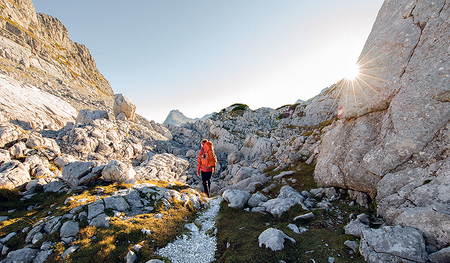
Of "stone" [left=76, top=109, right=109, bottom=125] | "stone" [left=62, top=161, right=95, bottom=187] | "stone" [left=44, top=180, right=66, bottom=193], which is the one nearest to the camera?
"stone" [left=62, top=161, right=95, bottom=187]

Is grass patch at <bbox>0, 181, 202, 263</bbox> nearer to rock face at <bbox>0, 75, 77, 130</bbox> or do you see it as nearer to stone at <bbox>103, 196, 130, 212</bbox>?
stone at <bbox>103, 196, 130, 212</bbox>

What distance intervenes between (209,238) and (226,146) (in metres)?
40.8

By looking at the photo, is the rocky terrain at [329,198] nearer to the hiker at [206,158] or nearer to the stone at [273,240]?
the stone at [273,240]

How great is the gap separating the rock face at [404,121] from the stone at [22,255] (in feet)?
47.2

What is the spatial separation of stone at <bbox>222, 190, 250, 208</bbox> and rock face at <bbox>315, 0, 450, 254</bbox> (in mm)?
6439

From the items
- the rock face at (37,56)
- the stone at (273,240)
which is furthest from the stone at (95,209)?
the rock face at (37,56)

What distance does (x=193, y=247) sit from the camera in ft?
24.1

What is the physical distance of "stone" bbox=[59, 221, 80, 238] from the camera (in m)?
6.86

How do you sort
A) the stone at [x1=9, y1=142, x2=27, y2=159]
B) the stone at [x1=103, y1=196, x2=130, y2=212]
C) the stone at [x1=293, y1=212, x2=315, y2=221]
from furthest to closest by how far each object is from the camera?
1. the stone at [x1=9, y1=142, x2=27, y2=159]
2. the stone at [x1=103, y1=196, x2=130, y2=212]
3. the stone at [x1=293, y1=212, x2=315, y2=221]

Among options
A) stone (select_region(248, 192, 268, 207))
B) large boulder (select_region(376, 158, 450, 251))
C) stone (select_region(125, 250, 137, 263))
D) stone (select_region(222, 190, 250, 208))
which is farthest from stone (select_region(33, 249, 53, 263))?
large boulder (select_region(376, 158, 450, 251))

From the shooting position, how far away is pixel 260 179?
15.4 m

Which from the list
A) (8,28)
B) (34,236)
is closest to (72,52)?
(8,28)

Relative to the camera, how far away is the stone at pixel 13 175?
12.1 metres

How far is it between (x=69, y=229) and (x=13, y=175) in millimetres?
11753
